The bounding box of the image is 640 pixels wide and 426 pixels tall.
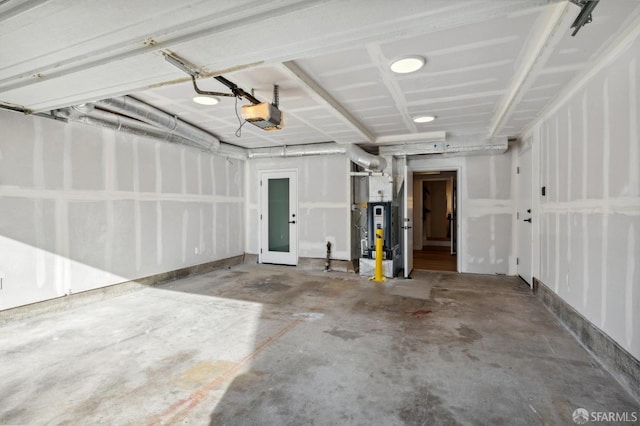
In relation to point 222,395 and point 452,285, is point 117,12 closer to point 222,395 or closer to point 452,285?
point 222,395

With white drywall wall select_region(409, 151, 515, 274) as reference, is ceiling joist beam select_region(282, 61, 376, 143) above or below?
above

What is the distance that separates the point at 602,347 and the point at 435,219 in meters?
8.28

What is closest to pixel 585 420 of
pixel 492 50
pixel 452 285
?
pixel 492 50

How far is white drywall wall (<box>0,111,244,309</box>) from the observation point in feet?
10.7

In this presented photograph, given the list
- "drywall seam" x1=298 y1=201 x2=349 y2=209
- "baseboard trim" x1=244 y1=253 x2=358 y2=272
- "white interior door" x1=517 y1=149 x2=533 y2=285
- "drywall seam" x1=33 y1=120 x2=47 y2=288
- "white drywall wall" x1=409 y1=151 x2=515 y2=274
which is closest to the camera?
"drywall seam" x1=33 y1=120 x2=47 y2=288

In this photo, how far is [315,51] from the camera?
6.70ft

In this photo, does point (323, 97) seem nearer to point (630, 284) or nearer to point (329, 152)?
point (329, 152)

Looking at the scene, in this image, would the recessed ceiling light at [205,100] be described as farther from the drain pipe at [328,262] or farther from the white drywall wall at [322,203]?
the drain pipe at [328,262]

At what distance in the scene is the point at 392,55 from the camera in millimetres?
2496

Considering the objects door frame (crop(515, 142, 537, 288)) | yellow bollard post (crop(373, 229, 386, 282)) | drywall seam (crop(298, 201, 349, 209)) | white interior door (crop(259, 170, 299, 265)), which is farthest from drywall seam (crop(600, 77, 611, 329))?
white interior door (crop(259, 170, 299, 265))

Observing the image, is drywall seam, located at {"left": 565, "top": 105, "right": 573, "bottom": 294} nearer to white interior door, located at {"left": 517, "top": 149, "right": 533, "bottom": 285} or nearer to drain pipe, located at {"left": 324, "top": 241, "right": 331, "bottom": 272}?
white interior door, located at {"left": 517, "top": 149, "right": 533, "bottom": 285}

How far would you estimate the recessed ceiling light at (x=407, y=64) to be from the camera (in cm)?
255

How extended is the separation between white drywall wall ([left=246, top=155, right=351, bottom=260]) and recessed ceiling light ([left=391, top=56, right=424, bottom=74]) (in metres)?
3.21

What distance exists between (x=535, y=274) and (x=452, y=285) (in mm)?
1120
